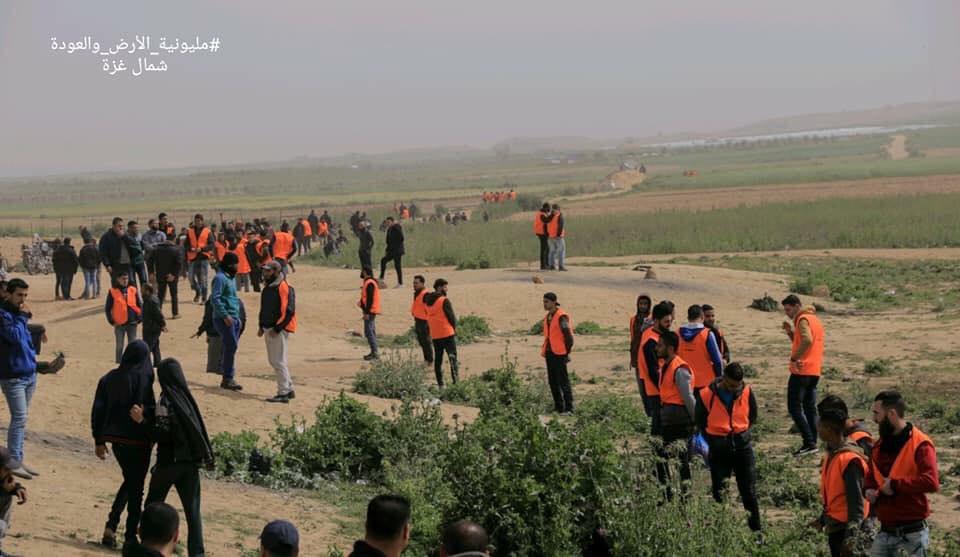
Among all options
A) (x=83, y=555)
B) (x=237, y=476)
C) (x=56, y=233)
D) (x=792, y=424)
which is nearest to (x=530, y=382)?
(x=792, y=424)

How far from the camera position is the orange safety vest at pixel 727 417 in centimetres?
934

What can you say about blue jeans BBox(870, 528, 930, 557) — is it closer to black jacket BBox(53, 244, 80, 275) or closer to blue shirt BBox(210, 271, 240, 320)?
blue shirt BBox(210, 271, 240, 320)

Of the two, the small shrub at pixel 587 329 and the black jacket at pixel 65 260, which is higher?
the black jacket at pixel 65 260

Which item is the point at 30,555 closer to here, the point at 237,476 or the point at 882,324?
the point at 237,476

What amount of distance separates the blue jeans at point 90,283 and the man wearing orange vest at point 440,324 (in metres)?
11.2

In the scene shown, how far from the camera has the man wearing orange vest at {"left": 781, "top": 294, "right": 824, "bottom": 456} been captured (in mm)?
12391

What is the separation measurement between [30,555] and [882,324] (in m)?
18.3

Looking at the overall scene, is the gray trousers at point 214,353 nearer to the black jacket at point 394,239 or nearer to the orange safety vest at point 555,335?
the orange safety vest at point 555,335

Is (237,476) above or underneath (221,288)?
underneath

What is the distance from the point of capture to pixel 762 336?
2230 cm

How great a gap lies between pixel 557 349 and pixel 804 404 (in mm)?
3128

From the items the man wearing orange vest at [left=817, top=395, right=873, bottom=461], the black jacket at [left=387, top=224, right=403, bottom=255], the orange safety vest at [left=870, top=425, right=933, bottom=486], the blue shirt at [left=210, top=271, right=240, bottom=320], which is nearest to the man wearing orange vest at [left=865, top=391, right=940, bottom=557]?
the orange safety vest at [left=870, top=425, right=933, bottom=486]

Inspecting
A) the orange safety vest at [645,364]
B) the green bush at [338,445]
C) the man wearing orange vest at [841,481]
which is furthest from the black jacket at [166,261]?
the man wearing orange vest at [841,481]

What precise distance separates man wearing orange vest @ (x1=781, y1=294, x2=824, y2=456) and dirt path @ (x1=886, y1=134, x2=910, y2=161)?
102 meters
